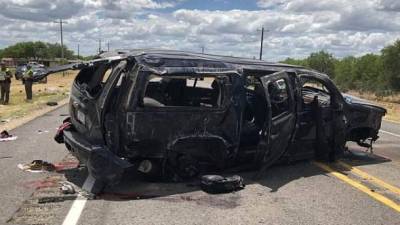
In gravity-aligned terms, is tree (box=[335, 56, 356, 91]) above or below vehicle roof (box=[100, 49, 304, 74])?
below

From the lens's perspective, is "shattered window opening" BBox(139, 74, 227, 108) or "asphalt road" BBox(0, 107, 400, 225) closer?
"asphalt road" BBox(0, 107, 400, 225)

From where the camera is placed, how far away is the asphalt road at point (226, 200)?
20.8 ft

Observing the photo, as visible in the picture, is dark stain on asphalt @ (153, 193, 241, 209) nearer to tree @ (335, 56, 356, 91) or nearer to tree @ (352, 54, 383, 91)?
tree @ (352, 54, 383, 91)

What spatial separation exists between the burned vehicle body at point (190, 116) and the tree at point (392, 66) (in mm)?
42111

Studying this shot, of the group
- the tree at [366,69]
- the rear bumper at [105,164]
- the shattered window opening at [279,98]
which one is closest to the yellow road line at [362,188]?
the shattered window opening at [279,98]

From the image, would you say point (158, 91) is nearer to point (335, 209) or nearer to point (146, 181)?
point (146, 181)

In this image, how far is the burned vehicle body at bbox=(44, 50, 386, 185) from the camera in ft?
24.6

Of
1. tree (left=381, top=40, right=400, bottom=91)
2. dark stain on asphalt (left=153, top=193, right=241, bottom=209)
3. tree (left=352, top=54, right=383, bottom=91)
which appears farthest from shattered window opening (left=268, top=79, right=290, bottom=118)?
tree (left=352, top=54, right=383, bottom=91)

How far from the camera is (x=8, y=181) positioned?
7.93 meters

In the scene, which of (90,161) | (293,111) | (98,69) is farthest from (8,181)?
(293,111)

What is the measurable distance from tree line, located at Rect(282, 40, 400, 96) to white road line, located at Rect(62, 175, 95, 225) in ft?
110

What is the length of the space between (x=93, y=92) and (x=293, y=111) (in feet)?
9.93

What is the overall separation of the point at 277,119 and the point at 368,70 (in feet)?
199

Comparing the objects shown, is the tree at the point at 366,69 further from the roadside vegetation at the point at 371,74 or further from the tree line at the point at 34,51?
the tree line at the point at 34,51
